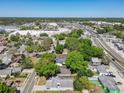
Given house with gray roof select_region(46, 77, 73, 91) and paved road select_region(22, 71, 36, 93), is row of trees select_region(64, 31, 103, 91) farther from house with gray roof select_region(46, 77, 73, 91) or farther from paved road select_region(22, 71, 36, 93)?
paved road select_region(22, 71, 36, 93)

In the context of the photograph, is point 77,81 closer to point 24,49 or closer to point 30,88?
point 30,88

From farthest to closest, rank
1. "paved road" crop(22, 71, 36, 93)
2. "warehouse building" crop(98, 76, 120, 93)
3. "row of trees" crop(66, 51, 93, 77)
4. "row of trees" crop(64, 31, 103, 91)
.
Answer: "row of trees" crop(66, 51, 93, 77)
"paved road" crop(22, 71, 36, 93)
"row of trees" crop(64, 31, 103, 91)
"warehouse building" crop(98, 76, 120, 93)

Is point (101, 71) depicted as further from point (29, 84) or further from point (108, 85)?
point (29, 84)

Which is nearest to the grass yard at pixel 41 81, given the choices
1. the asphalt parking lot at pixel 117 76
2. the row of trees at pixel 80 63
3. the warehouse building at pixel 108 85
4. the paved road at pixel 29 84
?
the paved road at pixel 29 84

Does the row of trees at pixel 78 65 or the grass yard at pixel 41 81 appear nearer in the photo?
the grass yard at pixel 41 81

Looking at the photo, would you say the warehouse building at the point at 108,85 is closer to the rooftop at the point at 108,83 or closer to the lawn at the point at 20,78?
the rooftop at the point at 108,83

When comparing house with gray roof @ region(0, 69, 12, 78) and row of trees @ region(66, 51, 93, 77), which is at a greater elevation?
row of trees @ region(66, 51, 93, 77)

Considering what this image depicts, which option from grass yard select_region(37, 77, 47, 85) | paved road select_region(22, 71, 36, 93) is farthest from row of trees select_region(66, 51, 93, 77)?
paved road select_region(22, 71, 36, 93)

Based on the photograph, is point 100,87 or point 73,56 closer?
point 100,87

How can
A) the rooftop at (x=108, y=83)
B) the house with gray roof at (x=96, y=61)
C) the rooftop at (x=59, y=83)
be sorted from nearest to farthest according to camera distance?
1. the rooftop at (x=108, y=83)
2. the rooftop at (x=59, y=83)
3. the house with gray roof at (x=96, y=61)

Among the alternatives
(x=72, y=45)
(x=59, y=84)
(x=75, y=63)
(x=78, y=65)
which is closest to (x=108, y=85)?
(x=59, y=84)

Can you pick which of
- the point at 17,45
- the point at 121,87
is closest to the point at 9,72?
the point at 121,87
